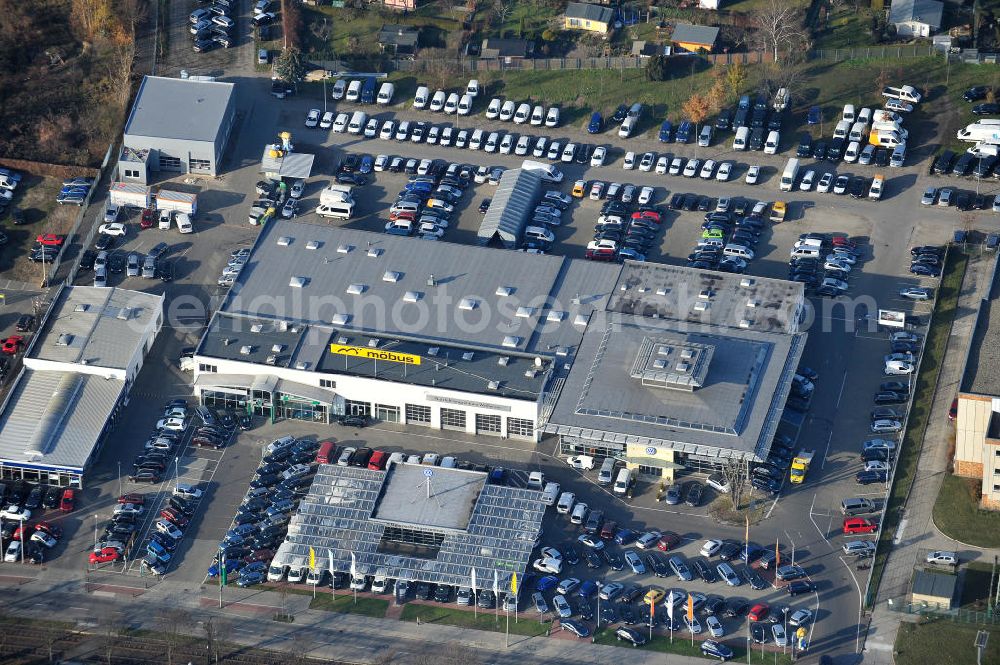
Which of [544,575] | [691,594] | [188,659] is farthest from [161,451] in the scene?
[691,594]

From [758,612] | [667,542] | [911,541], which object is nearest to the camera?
[758,612]

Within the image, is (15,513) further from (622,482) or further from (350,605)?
(622,482)

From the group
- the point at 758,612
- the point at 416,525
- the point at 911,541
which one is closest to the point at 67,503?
the point at 416,525

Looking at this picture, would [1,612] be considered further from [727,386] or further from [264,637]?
[727,386]

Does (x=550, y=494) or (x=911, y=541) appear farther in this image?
(x=550, y=494)

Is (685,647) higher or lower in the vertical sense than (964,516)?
lower

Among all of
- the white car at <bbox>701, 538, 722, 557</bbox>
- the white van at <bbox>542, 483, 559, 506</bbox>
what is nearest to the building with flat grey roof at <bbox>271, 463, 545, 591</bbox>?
the white van at <bbox>542, 483, 559, 506</bbox>

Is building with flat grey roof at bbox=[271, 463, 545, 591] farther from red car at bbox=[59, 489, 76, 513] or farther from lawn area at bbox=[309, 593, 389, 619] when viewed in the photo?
red car at bbox=[59, 489, 76, 513]
